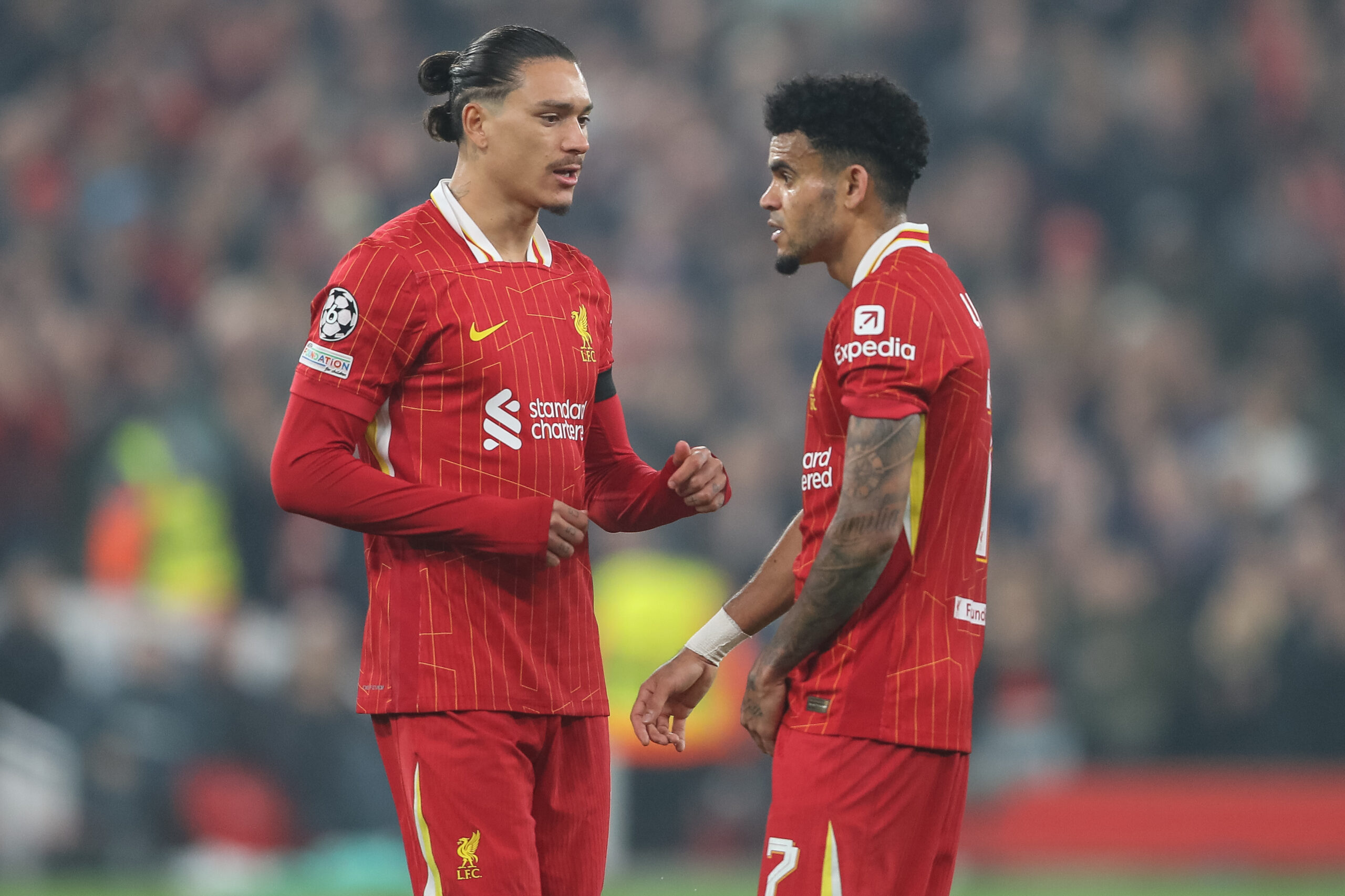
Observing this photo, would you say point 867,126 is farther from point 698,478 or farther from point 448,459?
point 448,459

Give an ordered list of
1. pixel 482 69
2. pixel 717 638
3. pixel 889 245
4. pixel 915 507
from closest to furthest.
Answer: pixel 915 507 < pixel 889 245 < pixel 482 69 < pixel 717 638

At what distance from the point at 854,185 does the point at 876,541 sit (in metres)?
0.79

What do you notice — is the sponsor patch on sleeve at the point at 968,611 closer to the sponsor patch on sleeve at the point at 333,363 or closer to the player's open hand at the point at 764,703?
the player's open hand at the point at 764,703

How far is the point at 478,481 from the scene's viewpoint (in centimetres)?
359

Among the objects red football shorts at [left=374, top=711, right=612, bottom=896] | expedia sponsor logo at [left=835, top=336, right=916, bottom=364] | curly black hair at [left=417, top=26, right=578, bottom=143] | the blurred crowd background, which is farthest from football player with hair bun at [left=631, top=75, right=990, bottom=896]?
the blurred crowd background

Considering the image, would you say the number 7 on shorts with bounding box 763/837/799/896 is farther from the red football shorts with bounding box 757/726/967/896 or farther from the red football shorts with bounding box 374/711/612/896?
the red football shorts with bounding box 374/711/612/896

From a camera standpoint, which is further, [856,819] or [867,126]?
Result: [867,126]

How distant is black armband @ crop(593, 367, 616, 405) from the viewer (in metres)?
4.07

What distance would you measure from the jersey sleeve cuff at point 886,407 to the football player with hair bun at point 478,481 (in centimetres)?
67

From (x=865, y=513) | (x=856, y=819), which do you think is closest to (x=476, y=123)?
(x=865, y=513)

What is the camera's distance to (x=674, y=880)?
28.5 feet

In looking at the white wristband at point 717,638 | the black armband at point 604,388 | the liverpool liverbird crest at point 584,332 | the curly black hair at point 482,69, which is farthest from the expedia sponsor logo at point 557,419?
the curly black hair at point 482,69

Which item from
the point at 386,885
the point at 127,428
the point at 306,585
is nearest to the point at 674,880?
the point at 386,885

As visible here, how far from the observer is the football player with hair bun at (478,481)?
349cm
